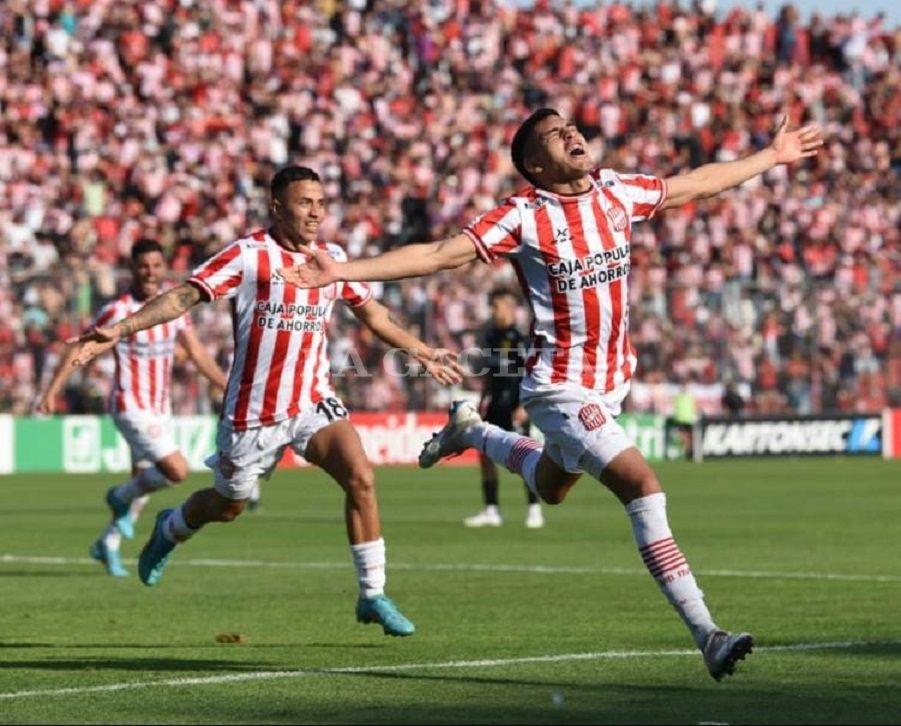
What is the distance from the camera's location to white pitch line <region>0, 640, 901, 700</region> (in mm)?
9761

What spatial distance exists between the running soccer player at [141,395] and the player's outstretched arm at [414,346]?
3910mm

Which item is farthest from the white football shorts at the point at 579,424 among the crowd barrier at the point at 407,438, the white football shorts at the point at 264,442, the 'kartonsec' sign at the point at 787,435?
the 'kartonsec' sign at the point at 787,435

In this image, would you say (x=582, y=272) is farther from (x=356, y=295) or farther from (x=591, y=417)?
(x=356, y=295)

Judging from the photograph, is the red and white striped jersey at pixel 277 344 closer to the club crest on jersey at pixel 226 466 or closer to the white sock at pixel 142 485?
the club crest on jersey at pixel 226 466

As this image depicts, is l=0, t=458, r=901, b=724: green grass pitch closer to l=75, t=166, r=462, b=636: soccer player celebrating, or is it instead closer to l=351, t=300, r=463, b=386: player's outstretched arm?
l=75, t=166, r=462, b=636: soccer player celebrating

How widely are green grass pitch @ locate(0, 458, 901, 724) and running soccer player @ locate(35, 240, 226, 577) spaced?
0.57 meters

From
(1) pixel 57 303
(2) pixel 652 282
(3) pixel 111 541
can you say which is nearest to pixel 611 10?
(2) pixel 652 282

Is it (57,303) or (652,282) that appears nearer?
(57,303)

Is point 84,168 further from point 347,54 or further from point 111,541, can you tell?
point 111,541

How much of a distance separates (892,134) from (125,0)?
19.1 m

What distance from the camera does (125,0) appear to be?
3903cm

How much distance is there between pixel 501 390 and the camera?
23125mm

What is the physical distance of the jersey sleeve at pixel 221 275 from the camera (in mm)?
11516

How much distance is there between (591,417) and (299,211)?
262cm
